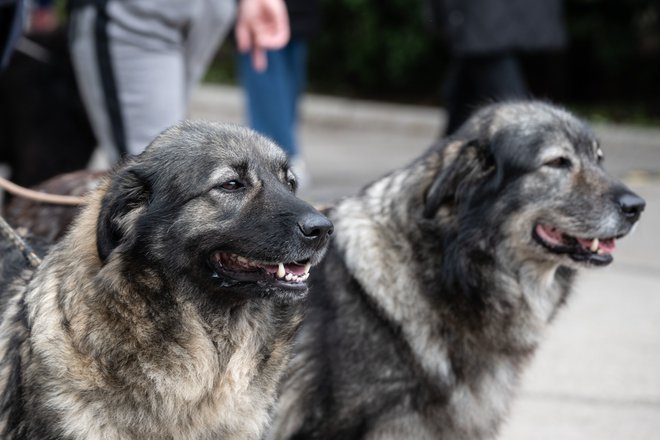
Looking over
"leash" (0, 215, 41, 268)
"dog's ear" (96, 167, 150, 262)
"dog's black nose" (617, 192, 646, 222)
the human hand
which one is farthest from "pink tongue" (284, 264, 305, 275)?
the human hand

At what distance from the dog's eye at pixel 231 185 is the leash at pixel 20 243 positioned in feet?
2.58

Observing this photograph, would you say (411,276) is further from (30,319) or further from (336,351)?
(30,319)

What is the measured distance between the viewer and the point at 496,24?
754cm

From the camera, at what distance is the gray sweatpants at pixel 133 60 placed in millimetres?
4809

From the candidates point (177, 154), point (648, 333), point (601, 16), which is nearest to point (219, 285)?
point (177, 154)

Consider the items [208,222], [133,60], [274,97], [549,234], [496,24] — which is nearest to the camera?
[208,222]

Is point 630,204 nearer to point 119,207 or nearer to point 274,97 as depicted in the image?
point 119,207

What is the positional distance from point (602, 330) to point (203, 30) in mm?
2780

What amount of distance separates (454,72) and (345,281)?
428 centimetres

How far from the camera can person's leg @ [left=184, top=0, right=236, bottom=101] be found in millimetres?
4988

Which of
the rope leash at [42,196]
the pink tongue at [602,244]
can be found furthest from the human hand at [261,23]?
the pink tongue at [602,244]

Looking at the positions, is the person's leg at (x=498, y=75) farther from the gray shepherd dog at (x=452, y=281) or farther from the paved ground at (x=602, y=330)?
the gray shepherd dog at (x=452, y=281)

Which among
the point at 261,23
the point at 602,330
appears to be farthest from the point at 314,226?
the point at 602,330

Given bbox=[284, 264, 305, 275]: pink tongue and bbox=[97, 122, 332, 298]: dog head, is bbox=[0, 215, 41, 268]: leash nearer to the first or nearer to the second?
bbox=[97, 122, 332, 298]: dog head
